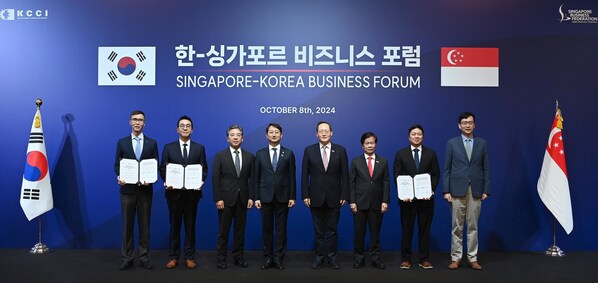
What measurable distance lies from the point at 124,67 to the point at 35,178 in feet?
5.80

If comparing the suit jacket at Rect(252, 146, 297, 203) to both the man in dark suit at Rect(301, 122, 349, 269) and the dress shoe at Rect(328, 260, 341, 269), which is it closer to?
the man in dark suit at Rect(301, 122, 349, 269)

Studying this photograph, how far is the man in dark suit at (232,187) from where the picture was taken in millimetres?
5031

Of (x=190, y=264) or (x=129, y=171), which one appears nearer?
(x=129, y=171)

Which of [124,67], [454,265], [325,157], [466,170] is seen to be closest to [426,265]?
[454,265]

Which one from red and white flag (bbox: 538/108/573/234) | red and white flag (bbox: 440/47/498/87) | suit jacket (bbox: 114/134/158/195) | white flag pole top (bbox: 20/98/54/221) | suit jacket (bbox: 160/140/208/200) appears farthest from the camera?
red and white flag (bbox: 440/47/498/87)

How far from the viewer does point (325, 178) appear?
5.03m

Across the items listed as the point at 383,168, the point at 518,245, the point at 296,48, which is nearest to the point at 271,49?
the point at 296,48

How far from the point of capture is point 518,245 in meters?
6.10

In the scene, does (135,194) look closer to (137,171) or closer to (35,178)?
(137,171)

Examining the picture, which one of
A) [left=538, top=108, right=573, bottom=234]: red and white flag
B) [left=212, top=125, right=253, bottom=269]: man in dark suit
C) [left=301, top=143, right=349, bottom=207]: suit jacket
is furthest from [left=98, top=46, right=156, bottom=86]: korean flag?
[left=538, top=108, right=573, bottom=234]: red and white flag

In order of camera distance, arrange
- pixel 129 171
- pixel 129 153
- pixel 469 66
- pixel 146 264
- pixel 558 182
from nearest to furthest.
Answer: pixel 129 171 → pixel 129 153 → pixel 146 264 → pixel 558 182 → pixel 469 66

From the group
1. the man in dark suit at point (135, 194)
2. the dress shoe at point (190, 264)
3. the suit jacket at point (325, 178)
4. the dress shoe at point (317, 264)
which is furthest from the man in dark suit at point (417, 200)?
the man in dark suit at point (135, 194)

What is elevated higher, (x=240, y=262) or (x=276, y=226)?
(x=276, y=226)

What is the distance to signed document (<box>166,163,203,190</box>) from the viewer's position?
16.3 feet
